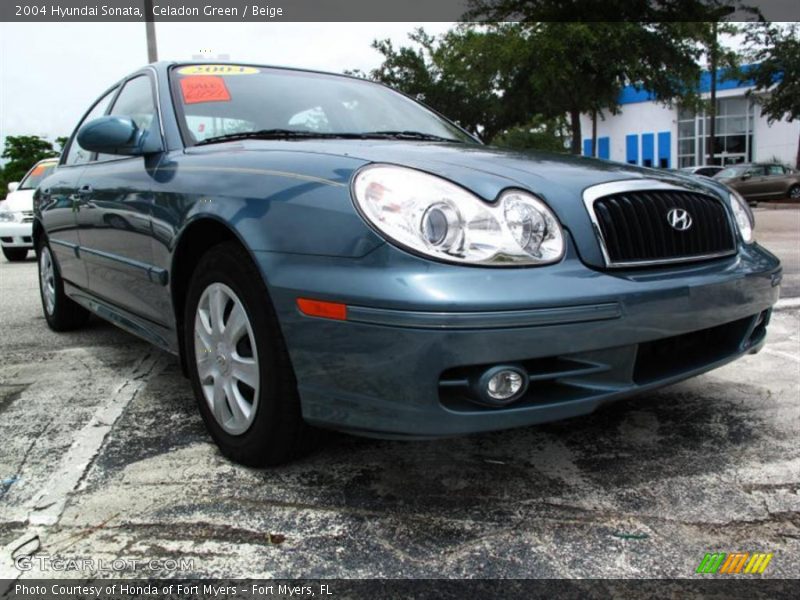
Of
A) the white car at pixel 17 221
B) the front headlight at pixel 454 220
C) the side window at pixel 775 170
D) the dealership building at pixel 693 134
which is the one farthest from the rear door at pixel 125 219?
the dealership building at pixel 693 134

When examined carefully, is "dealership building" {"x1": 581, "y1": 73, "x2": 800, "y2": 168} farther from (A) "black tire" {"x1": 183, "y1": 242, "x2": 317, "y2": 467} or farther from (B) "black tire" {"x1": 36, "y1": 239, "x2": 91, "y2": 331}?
(A) "black tire" {"x1": 183, "y1": 242, "x2": 317, "y2": 467}

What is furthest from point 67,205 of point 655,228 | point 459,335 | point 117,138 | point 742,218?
point 742,218

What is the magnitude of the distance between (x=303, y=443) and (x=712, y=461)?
4.50 feet

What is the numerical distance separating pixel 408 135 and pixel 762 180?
73.6ft

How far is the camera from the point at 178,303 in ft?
9.02

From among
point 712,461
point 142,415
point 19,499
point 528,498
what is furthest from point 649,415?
point 19,499

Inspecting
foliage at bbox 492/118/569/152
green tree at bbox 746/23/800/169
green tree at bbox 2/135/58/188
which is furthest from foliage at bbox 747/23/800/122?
green tree at bbox 2/135/58/188

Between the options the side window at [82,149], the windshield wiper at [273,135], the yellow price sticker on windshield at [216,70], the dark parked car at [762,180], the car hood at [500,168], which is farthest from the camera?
the dark parked car at [762,180]

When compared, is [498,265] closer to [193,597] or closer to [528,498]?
[528,498]

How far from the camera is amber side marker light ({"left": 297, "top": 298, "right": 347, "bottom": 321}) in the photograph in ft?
6.37

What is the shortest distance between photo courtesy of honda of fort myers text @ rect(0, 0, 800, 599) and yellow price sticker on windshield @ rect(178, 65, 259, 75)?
2 cm

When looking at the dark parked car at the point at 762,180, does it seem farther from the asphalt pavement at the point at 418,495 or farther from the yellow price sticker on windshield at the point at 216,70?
the yellow price sticker on windshield at the point at 216,70

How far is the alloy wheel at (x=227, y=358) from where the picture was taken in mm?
2295

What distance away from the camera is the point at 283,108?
122 inches
